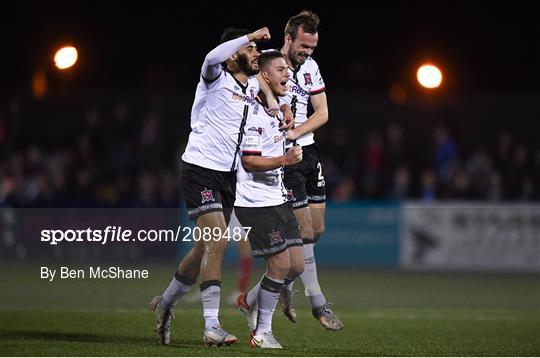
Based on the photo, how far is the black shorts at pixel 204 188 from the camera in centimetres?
922

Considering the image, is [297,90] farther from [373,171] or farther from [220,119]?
[373,171]

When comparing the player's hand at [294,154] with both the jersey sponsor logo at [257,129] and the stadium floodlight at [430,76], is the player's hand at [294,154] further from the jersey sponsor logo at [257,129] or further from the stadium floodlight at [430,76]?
the stadium floodlight at [430,76]

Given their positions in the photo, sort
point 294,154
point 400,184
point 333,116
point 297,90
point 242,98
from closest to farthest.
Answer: point 294,154, point 242,98, point 297,90, point 400,184, point 333,116

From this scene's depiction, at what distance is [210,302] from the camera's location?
9.15m

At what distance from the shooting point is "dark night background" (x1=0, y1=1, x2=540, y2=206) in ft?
61.4

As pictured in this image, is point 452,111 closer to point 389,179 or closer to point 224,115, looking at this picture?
point 389,179

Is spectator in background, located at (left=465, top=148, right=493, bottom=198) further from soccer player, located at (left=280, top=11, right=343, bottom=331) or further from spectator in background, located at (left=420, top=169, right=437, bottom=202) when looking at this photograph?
soccer player, located at (left=280, top=11, right=343, bottom=331)

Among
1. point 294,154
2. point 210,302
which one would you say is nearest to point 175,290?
point 210,302

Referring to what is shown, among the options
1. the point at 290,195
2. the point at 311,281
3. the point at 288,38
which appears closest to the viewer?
the point at 288,38

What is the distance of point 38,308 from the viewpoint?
39.8 ft

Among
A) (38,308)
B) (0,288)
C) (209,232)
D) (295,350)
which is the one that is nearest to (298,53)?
(209,232)

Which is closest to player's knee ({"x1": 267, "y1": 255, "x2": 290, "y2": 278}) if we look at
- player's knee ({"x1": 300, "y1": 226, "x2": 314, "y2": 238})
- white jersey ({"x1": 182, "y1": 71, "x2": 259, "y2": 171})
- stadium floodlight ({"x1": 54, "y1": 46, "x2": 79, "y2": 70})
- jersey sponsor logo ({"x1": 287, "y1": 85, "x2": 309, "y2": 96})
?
white jersey ({"x1": 182, "y1": 71, "x2": 259, "y2": 171})

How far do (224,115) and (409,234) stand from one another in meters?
9.69

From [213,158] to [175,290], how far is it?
3.68 ft
